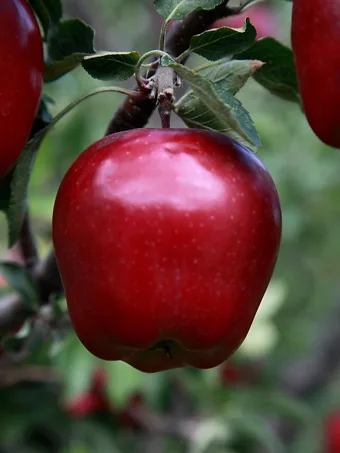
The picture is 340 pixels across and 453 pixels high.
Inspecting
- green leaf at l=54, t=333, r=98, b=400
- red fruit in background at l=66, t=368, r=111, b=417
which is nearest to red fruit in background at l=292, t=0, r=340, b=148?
green leaf at l=54, t=333, r=98, b=400

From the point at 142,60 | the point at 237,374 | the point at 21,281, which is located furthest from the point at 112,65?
the point at 237,374

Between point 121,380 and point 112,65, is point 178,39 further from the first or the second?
point 121,380

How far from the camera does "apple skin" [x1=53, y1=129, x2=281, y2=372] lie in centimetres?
50

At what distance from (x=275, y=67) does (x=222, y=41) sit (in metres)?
0.11

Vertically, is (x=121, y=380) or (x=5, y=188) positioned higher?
(x=5, y=188)

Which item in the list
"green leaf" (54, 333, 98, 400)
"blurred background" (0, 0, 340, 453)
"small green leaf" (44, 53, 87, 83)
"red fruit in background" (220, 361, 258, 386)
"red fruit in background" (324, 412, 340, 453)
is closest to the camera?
"small green leaf" (44, 53, 87, 83)

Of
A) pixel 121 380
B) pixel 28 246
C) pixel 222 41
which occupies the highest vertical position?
pixel 222 41

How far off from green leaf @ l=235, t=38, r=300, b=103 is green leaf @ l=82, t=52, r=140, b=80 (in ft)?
0.44

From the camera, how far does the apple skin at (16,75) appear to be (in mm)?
508

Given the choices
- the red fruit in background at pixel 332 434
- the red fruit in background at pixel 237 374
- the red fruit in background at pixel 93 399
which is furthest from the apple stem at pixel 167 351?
the red fruit in background at pixel 332 434

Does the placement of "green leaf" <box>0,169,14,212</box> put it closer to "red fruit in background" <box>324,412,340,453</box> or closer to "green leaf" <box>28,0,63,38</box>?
"green leaf" <box>28,0,63,38</box>

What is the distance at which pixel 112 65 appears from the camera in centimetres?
54

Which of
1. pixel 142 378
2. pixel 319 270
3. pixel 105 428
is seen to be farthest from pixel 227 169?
pixel 319 270

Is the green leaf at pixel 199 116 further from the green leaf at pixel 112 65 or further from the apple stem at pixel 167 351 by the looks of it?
the apple stem at pixel 167 351
